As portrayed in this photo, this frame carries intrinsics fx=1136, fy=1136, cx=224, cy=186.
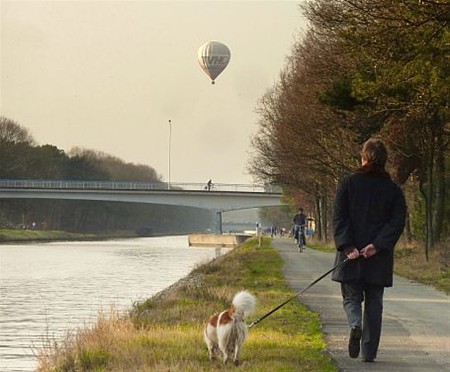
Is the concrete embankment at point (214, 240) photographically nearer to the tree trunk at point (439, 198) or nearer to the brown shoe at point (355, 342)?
the tree trunk at point (439, 198)

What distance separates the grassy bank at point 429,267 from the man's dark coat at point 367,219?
38.3 ft

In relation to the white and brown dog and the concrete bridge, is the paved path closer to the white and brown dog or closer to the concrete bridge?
the white and brown dog

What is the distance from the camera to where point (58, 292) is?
31.1 metres

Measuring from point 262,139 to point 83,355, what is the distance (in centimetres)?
5197

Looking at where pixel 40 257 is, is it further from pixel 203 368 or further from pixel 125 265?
pixel 203 368

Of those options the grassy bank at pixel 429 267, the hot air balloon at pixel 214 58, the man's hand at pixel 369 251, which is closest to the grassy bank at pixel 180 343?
the man's hand at pixel 369 251

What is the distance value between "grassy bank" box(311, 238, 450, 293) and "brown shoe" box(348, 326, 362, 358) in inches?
440

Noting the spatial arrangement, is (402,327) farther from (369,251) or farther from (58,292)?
(58,292)

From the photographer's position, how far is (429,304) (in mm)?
18328

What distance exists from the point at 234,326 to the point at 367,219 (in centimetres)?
159

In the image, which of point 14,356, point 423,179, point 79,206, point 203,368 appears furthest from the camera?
point 79,206

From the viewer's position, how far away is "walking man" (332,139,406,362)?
1030 cm

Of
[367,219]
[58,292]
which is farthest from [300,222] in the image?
[367,219]

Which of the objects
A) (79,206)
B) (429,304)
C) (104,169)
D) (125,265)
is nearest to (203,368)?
(429,304)
